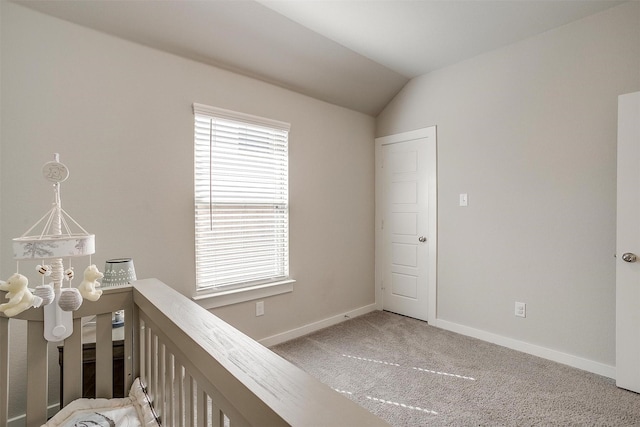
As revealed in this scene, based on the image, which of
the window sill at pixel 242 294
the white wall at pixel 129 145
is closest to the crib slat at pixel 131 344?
the white wall at pixel 129 145

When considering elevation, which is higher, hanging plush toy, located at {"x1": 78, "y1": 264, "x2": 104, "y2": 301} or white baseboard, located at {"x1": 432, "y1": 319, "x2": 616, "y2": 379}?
hanging plush toy, located at {"x1": 78, "y1": 264, "x2": 104, "y2": 301}

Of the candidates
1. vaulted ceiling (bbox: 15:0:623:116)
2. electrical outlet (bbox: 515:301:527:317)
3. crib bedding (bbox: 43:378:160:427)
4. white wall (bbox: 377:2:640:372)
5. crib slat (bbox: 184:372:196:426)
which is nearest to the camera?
crib slat (bbox: 184:372:196:426)

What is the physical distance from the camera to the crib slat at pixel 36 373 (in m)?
1.23

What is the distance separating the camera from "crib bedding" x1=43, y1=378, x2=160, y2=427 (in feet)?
3.84

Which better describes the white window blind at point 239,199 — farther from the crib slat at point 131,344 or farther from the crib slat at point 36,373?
the crib slat at point 36,373

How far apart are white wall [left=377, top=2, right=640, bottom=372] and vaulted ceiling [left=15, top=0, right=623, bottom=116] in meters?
0.24

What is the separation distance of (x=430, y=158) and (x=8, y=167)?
3.25 m

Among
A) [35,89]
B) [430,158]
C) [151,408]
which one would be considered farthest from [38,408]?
[430,158]

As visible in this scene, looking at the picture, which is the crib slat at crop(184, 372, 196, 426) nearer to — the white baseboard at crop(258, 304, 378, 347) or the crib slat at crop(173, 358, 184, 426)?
the crib slat at crop(173, 358, 184, 426)

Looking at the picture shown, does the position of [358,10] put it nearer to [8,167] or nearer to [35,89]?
[35,89]

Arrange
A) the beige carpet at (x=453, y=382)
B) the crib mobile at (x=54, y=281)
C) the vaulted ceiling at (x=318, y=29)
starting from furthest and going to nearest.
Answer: the vaulted ceiling at (x=318, y=29)
the beige carpet at (x=453, y=382)
the crib mobile at (x=54, y=281)

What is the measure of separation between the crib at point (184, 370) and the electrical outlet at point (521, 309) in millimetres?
2636

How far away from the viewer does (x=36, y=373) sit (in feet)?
4.07

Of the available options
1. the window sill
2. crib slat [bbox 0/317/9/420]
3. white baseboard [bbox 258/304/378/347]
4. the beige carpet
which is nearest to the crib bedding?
crib slat [bbox 0/317/9/420]
